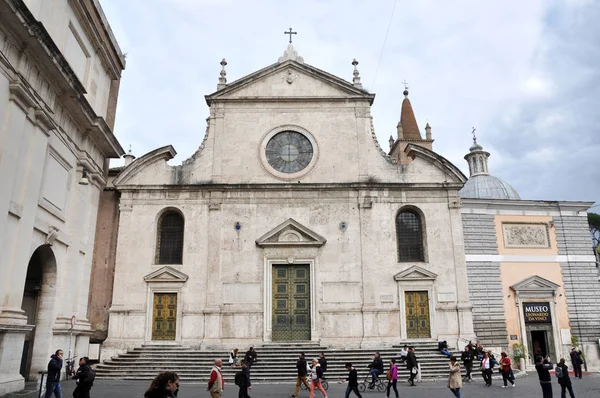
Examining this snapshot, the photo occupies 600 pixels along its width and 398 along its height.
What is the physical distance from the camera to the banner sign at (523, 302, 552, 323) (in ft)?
80.1

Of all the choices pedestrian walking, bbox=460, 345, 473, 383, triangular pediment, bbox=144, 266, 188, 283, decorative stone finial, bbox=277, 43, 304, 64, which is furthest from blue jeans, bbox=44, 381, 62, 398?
decorative stone finial, bbox=277, 43, 304, 64

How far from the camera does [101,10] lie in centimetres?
2061

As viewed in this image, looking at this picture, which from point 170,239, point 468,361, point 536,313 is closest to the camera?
point 468,361

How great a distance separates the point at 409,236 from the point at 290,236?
5433 mm

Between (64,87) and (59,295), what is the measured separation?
7294mm

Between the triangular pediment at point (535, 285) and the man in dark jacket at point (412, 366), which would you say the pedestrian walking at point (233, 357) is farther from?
the triangular pediment at point (535, 285)

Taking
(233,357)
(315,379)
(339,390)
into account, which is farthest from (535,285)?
(315,379)

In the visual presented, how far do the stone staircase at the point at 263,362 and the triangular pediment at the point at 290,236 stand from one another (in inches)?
Answer: 166

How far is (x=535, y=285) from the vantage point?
24.6 m

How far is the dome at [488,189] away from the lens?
32250 millimetres

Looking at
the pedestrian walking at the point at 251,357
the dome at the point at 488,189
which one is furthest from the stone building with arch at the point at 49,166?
the dome at the point at 488,189

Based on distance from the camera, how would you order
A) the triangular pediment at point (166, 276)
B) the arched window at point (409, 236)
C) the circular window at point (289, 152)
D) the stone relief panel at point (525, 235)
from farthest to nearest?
the stone relief panel at point (525, 235)
the circular window at point (289, 152)
the arched window at point (409, 236)
the triangular pediment at point (166, 276)

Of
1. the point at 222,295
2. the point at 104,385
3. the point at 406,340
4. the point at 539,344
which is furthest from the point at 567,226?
the point at 104,385

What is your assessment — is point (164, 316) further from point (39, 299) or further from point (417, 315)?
point (417, 315)
